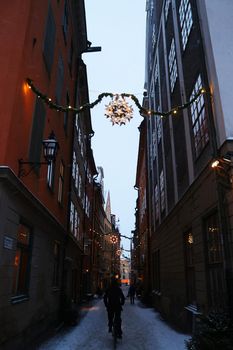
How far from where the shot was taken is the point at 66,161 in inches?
663

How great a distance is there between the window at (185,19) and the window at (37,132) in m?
5.89

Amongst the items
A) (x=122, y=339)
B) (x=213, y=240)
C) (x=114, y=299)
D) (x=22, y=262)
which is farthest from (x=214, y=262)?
(x=22, y=262)

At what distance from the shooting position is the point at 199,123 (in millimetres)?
10492

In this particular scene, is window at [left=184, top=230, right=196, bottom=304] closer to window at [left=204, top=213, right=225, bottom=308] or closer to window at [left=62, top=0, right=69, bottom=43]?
window at [left=204, top=213, right=225, bottom=308]

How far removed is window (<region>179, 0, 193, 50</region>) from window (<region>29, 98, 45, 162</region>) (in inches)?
232

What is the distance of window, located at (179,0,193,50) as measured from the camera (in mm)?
12008

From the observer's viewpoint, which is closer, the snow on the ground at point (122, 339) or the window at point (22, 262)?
the window at point (22, 262)

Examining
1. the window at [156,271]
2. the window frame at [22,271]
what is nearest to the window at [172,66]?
the window frame at [22,271]

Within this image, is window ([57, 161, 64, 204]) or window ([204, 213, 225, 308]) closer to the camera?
window ([204, 213, 225, 308])

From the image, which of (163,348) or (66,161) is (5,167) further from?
(66,161)

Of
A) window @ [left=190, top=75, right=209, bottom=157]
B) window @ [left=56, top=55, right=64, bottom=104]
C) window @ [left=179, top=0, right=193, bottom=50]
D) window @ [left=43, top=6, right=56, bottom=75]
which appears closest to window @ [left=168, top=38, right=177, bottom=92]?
window @ [left=179, top=0, right=193, bottom=50]

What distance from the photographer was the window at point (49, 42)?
1099 centimetres

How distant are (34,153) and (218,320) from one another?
6207 mm

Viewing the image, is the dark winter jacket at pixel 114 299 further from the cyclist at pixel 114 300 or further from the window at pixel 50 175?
the window at pixel 50 175
